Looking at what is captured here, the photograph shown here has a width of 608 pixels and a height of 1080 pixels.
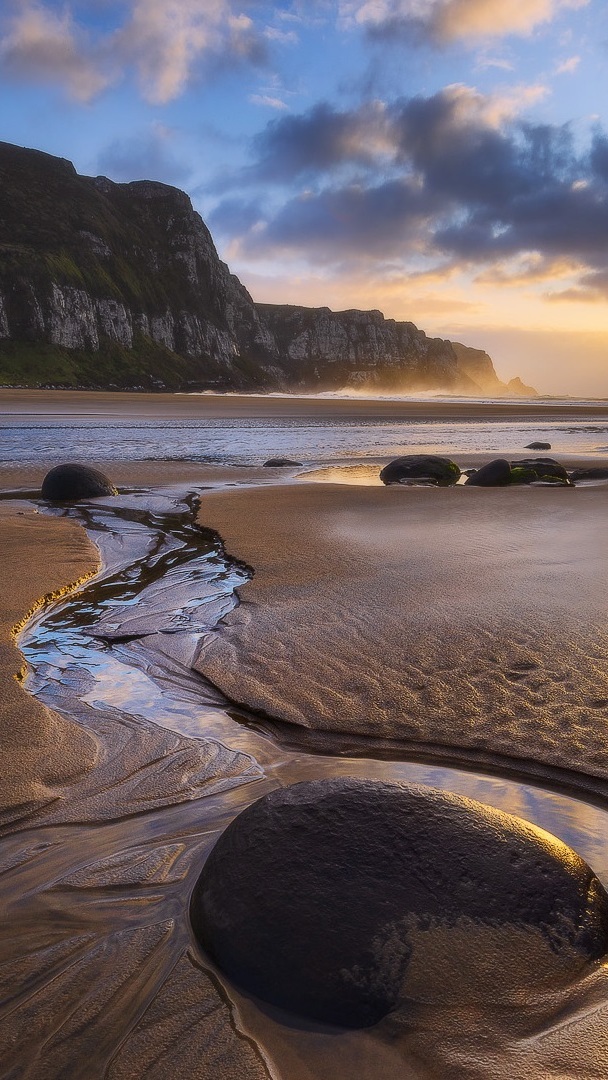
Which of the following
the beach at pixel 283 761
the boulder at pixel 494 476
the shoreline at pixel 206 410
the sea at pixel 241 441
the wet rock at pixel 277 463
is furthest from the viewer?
the shoreline at pixel 206 410

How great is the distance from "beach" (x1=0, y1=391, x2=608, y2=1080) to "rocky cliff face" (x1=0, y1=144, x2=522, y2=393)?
8794cm

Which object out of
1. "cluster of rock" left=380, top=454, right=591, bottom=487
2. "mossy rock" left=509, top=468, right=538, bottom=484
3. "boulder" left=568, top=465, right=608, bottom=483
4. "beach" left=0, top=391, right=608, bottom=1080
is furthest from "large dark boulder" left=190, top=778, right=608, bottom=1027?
"boulder" left=568, top=465, right=608, bottom=483

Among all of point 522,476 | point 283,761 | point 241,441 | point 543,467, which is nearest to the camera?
point 283,761

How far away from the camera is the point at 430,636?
203 inches

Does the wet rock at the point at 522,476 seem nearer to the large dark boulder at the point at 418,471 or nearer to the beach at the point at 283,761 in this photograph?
the large dark boulder at the point at 418,471

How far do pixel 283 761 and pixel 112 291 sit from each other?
118362 mm

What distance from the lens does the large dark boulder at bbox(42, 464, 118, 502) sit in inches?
488

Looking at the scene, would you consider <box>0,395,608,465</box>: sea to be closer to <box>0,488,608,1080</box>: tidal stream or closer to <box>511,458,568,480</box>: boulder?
<box>511,458,568,480</box>: boulder

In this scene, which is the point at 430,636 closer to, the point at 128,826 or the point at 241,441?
the point at 128,826

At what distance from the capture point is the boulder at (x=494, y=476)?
593 inches

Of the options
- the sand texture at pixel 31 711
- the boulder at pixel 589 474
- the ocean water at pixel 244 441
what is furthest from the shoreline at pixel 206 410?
the sand texture at pixel 31 711

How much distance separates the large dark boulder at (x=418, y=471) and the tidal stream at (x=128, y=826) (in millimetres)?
10001

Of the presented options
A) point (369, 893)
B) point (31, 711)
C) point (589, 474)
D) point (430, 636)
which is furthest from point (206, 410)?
point (369, 893)

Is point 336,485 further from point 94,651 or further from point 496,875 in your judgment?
point 496,875
